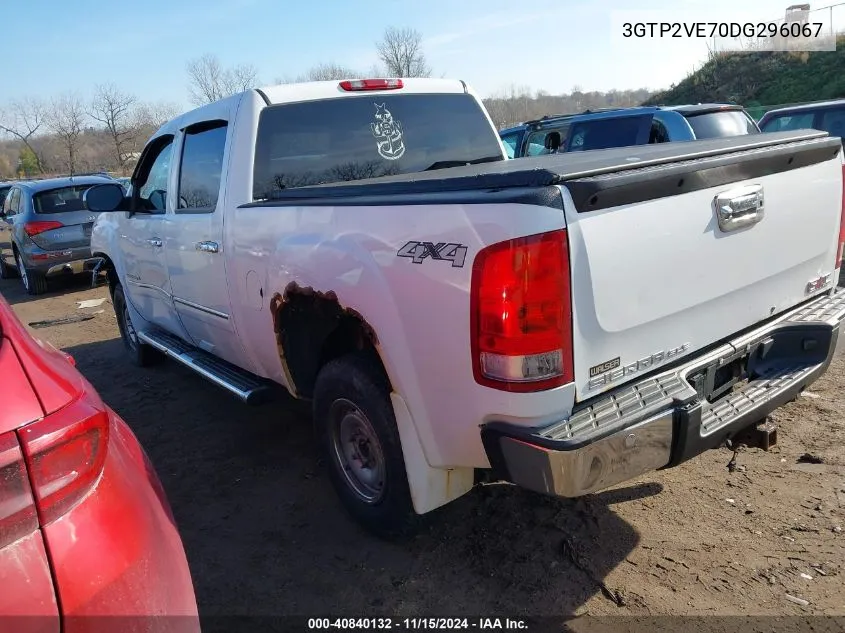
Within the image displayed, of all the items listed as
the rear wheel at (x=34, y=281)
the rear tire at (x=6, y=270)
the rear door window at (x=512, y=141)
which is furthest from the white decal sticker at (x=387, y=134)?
the rear tire at (x=6, y=270)

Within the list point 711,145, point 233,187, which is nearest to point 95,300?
point 233,187

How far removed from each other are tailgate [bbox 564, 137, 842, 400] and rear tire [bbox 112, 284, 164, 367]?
5009 millimetres

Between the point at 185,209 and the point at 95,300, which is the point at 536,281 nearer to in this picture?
the point at 185,209

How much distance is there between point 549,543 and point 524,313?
4.69 ft

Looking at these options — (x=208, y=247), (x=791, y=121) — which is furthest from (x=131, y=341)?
(x=791, y=121)

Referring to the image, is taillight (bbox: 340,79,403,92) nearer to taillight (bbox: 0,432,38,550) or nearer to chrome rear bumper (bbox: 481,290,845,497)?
chrome rear bumper (bbox: 481,290,845,497)

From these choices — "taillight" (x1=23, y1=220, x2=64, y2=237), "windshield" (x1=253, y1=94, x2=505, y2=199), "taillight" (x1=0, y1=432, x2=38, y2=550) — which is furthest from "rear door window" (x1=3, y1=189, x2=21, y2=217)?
"taillight" (x1=0, y1=432, x2=38, y2=550)

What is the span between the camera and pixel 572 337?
86.0 inches

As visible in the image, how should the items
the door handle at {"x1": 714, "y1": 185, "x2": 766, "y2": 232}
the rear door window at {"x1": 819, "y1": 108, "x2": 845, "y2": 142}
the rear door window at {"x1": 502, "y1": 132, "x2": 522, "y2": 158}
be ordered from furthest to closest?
1. the rear door window at {"x1": 502, "y1": 132, "x2": 522, "y2": 158}
2. the rear door window at {"x1": 819, "y1": 108, "x2": 845, "y2": 142}
3. the door handle at {"x1": 714, "y1": 185, "x2": 766, "y2": 232}

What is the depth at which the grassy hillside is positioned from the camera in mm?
26719

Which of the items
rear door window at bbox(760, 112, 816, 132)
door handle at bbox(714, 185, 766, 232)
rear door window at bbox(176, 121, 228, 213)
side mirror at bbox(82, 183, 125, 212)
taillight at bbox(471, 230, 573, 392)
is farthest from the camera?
rear door window at bbox(760, 112, 816, 132)

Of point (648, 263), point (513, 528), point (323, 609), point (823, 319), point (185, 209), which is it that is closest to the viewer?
point (648, 263)

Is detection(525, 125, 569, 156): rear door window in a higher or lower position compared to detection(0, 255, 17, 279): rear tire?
higher

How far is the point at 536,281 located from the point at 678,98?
36.1m
